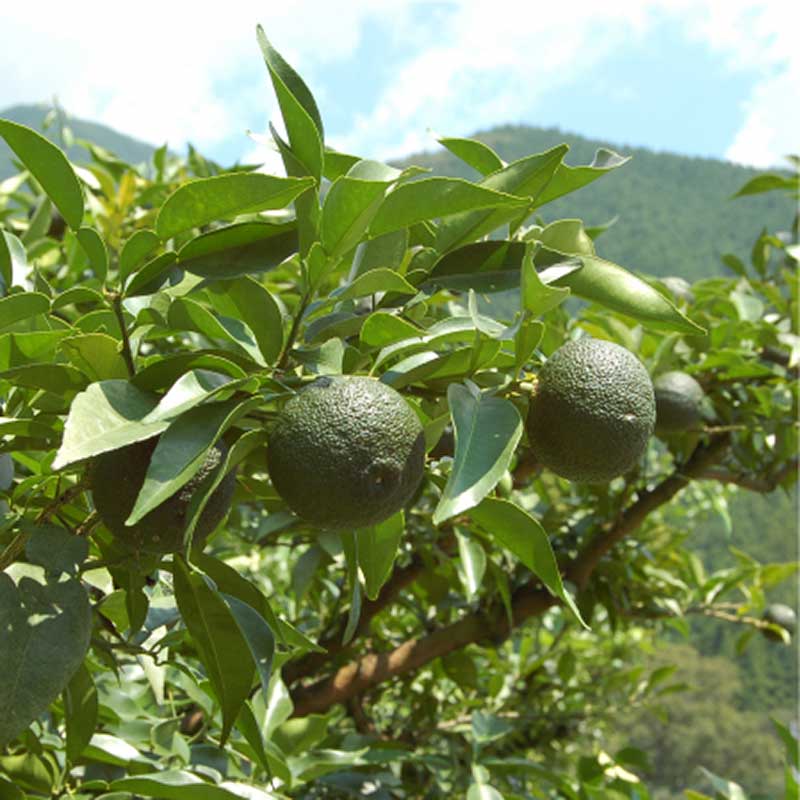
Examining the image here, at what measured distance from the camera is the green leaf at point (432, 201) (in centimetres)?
69

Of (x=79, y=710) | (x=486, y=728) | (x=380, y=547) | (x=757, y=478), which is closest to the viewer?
(x=380, y=547)

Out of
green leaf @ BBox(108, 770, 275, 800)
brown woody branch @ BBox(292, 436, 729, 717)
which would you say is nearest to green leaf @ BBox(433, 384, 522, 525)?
green leaf @ BBox(108, 770, 275, 800)

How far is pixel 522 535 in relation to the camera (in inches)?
28.0

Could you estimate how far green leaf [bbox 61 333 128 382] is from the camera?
0.68m

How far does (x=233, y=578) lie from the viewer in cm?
78

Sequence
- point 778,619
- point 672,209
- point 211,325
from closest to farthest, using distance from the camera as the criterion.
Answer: point 211,325
point 778,619
point 672,209

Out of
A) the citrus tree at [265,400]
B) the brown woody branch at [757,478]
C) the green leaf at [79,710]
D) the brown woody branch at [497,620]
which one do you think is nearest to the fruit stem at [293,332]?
the citrus tree at [265,400]

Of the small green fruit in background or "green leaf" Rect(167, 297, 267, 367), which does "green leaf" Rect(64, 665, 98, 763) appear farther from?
the small green fruit in background

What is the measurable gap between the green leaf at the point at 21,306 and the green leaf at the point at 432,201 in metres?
0.24

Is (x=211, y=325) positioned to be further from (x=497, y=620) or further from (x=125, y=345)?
(x=497, y=620)

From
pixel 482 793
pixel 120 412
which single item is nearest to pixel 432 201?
pixel 120 412

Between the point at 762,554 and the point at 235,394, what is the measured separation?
32969mm

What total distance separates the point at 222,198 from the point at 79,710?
0.52 meters

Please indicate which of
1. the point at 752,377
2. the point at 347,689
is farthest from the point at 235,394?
the point at 752,377
